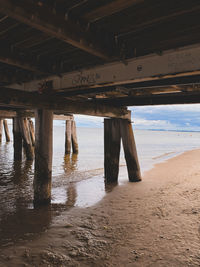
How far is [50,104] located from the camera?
182 inches

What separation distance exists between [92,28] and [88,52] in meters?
0.57

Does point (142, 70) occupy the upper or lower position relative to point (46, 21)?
lower

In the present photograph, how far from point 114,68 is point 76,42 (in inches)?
44.6

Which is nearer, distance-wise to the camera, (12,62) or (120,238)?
(120,238)

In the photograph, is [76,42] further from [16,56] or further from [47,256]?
[47,256]

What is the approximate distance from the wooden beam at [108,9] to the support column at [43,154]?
2675 mm

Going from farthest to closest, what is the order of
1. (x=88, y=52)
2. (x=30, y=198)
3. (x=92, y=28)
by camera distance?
(x=30, y=198)
(x=88, y=52)
(x=92, y=28)

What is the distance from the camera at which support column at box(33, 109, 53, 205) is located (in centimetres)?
469

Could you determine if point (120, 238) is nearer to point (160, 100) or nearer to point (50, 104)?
point (50, 104)

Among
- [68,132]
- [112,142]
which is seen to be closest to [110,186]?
[112,142]

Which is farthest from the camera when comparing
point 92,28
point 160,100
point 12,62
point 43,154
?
point 160,100

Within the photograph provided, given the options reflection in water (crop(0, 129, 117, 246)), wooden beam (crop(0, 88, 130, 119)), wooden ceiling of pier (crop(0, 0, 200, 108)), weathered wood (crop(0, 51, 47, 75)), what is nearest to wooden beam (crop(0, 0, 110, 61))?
wooden ceiling of pier (crop(0, 0, 200, 108))

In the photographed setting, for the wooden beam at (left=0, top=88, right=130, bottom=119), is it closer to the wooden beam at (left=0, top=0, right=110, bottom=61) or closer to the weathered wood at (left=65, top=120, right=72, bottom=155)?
the wooden beam at (left=0, top=0, right=110, bottom=61)

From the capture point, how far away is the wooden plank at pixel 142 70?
288 cm
